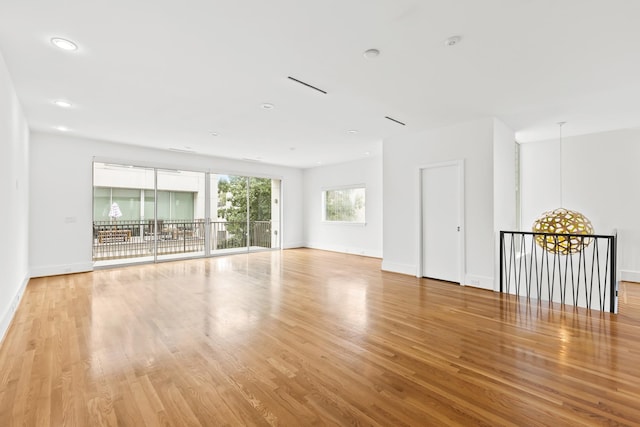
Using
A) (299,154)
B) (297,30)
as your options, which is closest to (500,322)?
(297,30)

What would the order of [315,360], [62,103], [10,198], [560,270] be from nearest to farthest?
1. [315,360]
2. [10,198]
3. [62,103]
4. [560,270]

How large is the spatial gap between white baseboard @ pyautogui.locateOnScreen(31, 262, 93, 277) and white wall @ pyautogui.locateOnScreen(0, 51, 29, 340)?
131 centimetres

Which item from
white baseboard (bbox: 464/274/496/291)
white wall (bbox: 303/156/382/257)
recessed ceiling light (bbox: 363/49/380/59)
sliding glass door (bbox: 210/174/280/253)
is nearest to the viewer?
recessed ceiling light (bbox: 363/49/380/59)

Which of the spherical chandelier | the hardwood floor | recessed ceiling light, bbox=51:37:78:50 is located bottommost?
the hardwood floor

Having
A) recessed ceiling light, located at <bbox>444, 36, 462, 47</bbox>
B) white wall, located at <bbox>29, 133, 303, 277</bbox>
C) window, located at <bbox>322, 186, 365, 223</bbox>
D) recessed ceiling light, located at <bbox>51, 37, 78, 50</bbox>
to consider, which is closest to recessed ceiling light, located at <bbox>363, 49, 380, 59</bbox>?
recessed ceiling light, located at <bbox>444, 36, 462, 47</bbox>

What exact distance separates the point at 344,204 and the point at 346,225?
0.66 meters

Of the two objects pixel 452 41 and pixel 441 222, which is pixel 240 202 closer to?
pixel 441 222

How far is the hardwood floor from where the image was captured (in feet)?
5.98

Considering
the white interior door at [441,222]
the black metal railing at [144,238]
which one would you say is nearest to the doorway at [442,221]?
the white interior door at [441,222]

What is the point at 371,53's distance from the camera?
2.74 metres

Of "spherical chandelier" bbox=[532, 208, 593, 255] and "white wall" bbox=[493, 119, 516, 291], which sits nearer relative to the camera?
"spherical chandelier" bbox=[532, 208, 593, 255]

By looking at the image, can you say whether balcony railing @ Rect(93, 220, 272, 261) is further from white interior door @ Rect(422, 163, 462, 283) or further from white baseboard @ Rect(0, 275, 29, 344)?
white interior door @ Rect(422, 163, 462, 283)

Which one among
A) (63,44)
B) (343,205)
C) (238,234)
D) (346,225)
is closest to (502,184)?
(346,225)

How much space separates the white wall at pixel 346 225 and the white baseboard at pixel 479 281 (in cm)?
314
